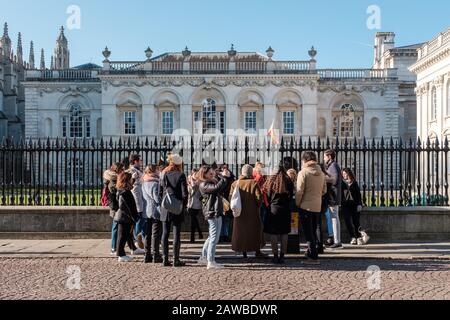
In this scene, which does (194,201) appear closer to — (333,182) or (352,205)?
(333,182)

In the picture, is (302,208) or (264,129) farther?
(264,129)

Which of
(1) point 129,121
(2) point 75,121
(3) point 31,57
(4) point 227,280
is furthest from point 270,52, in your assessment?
(4) point 227,280

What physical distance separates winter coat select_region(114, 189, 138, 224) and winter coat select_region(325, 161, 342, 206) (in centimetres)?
398

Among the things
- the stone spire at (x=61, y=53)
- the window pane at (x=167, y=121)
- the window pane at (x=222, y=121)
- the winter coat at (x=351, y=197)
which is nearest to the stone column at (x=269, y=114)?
the window pane at (x=222, y=121)

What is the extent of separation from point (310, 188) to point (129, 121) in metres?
40.0

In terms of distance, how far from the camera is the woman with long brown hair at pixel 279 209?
407 inches

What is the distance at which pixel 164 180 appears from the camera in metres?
10.2

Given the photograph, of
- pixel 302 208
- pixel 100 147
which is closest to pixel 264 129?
pixel 100 147

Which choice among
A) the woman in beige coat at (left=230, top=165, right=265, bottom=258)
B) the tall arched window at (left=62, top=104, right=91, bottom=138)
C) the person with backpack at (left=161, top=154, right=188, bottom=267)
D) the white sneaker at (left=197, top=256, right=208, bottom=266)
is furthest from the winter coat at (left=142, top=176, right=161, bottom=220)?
the tall arched window at (left=62, top=104, right=91, bottom=138)

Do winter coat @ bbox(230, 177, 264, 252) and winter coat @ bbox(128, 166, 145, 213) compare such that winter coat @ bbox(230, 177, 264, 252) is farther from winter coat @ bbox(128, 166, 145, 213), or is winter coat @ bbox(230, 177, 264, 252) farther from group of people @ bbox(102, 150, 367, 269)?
winter coat @ bbox(128, 166, 145, 213)

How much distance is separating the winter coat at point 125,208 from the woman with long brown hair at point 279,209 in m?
2.53

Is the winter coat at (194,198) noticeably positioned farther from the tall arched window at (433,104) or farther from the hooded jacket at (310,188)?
the tall arched window at (433,104)

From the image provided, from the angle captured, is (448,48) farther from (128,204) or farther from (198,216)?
(128,204)
